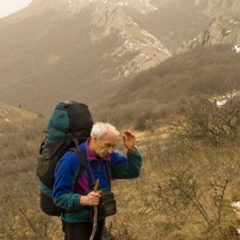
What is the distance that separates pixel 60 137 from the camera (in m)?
3.15

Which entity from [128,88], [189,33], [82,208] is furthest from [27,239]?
[189,33]

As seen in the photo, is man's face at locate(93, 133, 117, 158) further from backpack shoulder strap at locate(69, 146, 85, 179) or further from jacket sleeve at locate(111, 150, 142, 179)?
jacket sleeve at locate(111, 150, 142, 179)

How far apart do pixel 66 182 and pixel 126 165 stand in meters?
0.51

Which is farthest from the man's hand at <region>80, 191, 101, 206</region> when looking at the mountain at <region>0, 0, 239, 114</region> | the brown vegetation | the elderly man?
the mountain at <region>0, 0, 239, 114</region>

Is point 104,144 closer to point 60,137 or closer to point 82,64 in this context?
point 60,137

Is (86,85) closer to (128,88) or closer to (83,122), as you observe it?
(128,88)

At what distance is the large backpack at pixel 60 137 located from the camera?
312 cm

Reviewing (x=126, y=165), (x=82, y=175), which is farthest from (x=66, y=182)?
(x=126, y=165)

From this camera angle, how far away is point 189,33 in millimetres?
186375

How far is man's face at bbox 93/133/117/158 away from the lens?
3.02 m

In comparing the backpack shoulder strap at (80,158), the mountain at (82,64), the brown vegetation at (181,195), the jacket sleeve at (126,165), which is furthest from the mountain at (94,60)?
the backpack shoulder strap at (80,158)

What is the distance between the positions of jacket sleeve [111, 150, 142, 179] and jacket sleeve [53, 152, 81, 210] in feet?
1.25

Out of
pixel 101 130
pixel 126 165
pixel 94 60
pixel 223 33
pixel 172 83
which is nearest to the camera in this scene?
pixel 101 130

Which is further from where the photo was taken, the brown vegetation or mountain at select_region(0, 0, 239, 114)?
mountain at select_region(0, 0, 239, 114)
